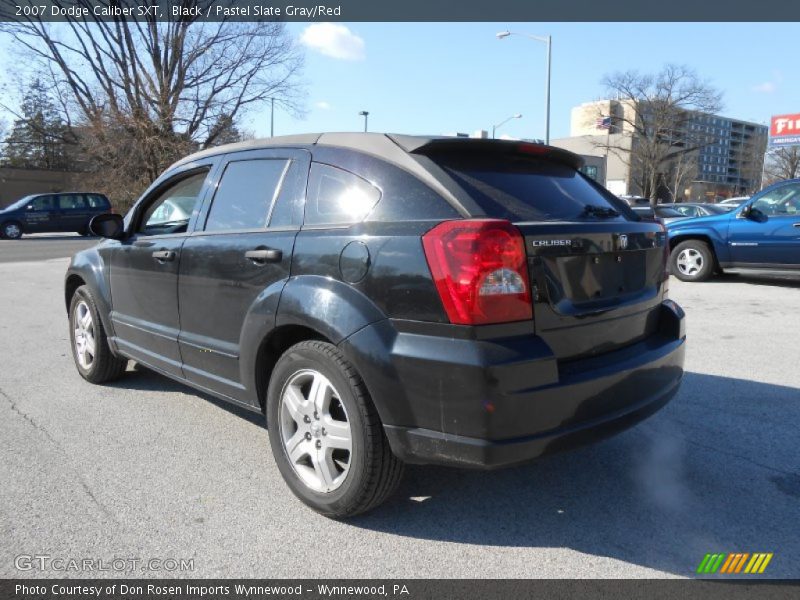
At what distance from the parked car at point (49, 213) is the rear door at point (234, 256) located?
25.3 m

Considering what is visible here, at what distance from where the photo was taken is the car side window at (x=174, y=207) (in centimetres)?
406

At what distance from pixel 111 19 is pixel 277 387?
1395 inches

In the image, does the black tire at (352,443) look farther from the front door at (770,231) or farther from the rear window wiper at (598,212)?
the front door at (770,231)

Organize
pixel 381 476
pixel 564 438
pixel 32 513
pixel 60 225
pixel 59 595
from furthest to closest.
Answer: pixel 60 225 < pixel 32 513 < pixel 381 476 < pixel 564 438 < pixel 59 595

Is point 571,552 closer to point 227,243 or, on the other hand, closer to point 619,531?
point 619,531

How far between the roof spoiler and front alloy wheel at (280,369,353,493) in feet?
3.69

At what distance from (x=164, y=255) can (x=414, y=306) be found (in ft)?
6.91

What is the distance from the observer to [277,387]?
3.03 m

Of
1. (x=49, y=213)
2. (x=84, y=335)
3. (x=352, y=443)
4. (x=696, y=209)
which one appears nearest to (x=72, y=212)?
(x=49, y=213)

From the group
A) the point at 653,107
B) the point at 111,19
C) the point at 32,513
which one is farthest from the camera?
the point at 653,107

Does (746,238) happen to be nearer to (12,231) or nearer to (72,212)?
(72,212)

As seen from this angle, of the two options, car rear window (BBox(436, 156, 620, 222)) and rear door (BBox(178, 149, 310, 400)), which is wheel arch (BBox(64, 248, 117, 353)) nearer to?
rear door (BBox(178, 149, 310, 400))

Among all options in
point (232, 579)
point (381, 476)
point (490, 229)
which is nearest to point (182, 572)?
point (232, 579)

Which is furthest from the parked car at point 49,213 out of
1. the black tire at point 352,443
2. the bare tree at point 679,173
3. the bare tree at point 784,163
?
the bare tree at point 679,173
